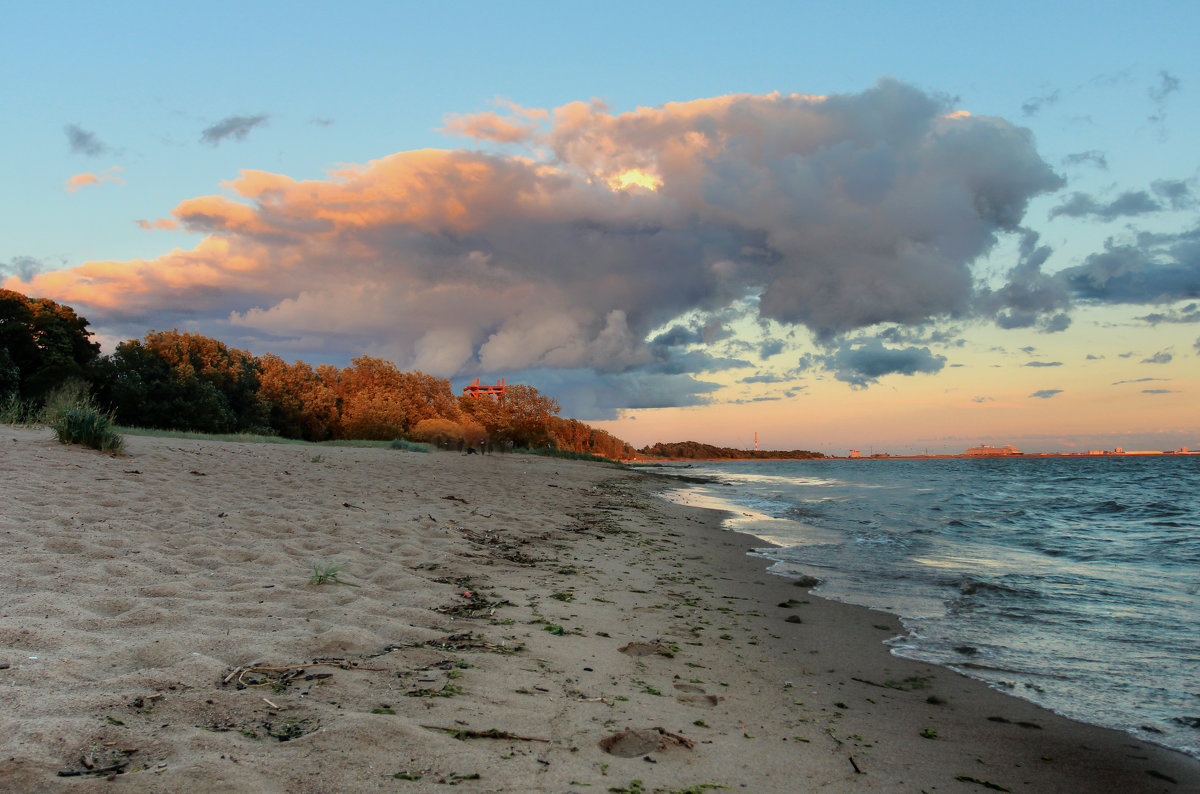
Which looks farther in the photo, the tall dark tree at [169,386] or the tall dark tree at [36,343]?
the tall dark tree at [36,343]

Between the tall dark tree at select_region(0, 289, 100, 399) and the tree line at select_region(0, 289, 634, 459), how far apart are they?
0.20ft

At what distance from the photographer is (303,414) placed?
4209 cm

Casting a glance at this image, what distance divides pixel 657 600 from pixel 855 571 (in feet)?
12.7

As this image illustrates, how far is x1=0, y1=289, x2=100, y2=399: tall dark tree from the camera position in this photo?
1364 inches

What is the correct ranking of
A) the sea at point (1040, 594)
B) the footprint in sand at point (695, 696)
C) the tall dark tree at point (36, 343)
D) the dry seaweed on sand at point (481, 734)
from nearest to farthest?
the dry seaweed on sand at point (481, 734)
the footprint in sand at point (695, 696)
the sea at point (1040, 594)
the tall dark tree at point (36, 343)

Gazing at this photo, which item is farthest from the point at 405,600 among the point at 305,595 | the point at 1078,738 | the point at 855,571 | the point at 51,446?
the point at 51,446

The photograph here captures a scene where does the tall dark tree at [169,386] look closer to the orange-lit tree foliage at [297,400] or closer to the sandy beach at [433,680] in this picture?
the orange-lit tree foliage at [297,400]

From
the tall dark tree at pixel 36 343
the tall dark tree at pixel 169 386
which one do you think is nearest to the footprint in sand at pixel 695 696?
the tall dark tree at pixel 169 386

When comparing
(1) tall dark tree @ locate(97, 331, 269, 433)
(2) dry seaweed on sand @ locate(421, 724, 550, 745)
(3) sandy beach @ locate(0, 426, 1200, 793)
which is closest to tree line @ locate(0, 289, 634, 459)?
(1) tall dark tree @ locate(97, 331, 269, 433)

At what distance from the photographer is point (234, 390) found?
38750mm

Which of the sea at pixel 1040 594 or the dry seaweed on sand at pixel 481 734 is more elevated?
the dry seaweed on sand at pixel 481 734

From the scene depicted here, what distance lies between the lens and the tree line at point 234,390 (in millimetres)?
33219

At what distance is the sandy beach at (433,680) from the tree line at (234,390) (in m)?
29.9

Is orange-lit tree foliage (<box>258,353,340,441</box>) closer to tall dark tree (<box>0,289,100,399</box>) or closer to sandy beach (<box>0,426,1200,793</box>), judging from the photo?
tall dark tree (<box>0,289,100,399</box>)
